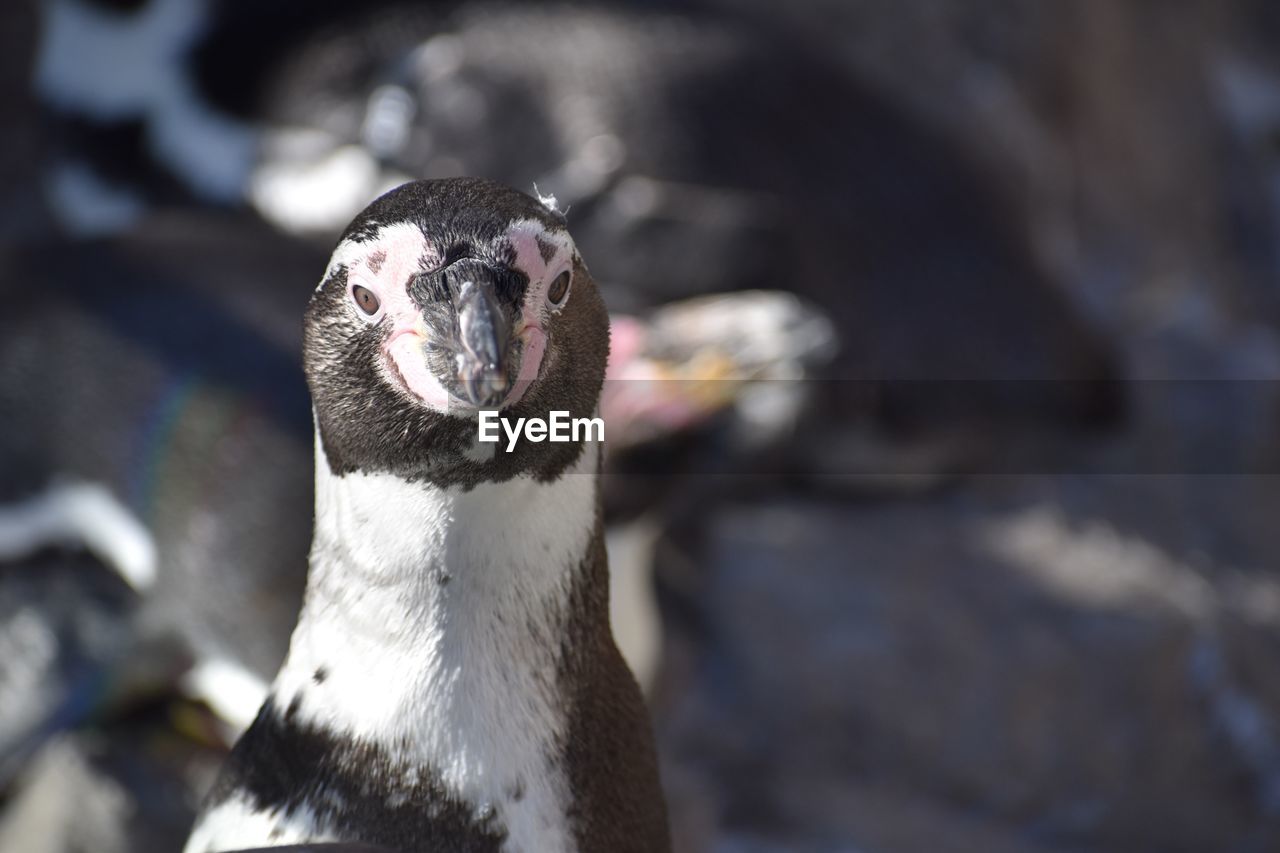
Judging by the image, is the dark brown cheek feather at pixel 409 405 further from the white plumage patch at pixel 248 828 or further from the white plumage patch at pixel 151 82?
the white plumage patch at pixel 151 82

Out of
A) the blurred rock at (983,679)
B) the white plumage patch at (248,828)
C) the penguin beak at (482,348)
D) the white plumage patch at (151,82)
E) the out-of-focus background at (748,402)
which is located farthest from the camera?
the white plumage patch at (151,82)

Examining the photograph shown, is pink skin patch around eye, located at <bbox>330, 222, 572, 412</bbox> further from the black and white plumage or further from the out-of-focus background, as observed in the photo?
the out-of-focus background

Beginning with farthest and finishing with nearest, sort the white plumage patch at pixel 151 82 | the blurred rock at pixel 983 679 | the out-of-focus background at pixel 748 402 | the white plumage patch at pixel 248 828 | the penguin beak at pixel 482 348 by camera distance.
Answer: the white plumage patch at pixel 151 82, the blurred rock at pixel 983 679, the out-of-focus background at pixel 748 402, the white plumage patch at pixel 248 828, the penguin beak at pixel 482 348

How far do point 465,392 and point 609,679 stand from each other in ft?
0.86

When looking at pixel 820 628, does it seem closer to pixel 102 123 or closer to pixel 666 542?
pixel 666 542

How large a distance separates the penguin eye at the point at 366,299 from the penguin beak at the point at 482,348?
66 millimetres

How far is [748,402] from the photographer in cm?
205

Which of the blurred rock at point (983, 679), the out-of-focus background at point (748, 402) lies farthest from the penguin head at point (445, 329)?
the blurred rock at point (983, 679)

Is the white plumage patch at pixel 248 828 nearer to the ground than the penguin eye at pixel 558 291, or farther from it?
nearer to the ground

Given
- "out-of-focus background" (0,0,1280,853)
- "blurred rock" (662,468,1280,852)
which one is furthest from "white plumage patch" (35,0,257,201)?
"blurred rock" (662,468,1280,852)

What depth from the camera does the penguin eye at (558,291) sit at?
853 millimetres

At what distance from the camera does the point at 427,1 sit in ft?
9.05

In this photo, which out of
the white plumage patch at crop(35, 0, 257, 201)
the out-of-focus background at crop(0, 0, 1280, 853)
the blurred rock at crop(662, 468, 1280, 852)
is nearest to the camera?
the out-of-focus background at crop(0, 0, 1280, 853)

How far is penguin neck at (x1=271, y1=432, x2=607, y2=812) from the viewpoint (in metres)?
0.87
